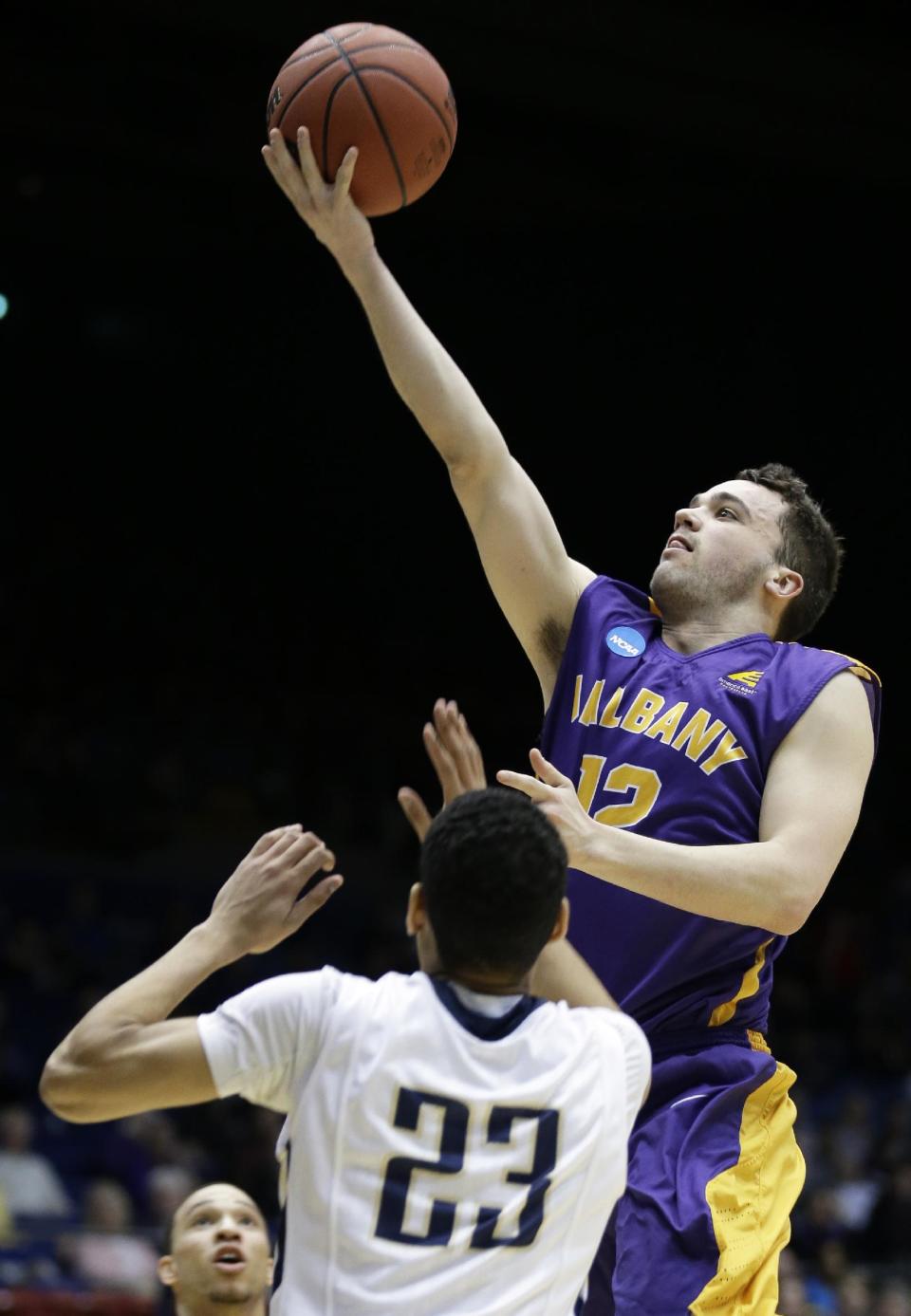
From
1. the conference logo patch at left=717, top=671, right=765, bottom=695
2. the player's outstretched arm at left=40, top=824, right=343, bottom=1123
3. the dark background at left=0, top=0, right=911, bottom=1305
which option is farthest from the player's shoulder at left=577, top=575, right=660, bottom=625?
the dark background at left=0, top=0, right=911, bottom=1305

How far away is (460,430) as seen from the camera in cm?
368

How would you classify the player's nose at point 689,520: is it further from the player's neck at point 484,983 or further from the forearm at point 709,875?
the player's neck at point 484,983

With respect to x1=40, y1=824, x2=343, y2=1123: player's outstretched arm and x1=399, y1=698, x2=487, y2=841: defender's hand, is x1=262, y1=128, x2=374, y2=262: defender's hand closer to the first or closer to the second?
x1=399, y1=698, x2=487, y2=841: defender's hand

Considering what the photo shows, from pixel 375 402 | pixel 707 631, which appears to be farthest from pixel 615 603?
pixel 375 402

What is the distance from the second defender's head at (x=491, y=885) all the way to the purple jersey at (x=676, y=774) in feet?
3.47

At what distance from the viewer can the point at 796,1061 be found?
527 inches

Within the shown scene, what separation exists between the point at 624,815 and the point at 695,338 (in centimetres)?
1159

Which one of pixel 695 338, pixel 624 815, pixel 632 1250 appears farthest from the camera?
pixel 695 338

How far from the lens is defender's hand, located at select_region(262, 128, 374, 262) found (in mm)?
3590

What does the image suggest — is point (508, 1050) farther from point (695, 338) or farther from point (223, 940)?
point (695, 338)

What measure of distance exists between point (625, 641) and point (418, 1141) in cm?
170

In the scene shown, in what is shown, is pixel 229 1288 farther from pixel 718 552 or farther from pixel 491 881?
pixel 491 881

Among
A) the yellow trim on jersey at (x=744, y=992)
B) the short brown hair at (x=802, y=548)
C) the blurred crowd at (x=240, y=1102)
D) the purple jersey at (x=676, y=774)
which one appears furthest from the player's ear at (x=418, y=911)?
the blurred crowd at (x=240, y=1102)

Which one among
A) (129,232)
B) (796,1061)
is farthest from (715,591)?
(129,232)
